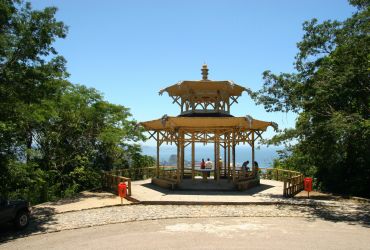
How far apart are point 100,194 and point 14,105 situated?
8.53 metres

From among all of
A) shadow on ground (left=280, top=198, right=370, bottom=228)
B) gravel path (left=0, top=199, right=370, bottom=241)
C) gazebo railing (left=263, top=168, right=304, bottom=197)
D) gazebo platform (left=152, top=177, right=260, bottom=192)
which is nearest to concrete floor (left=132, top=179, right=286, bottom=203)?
gazebo platform (left=152, top=177, right=260, bottom=192)

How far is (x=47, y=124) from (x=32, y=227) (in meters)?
11.3

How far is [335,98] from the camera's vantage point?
1717 centimetres

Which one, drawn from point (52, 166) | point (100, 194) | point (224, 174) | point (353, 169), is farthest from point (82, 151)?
point (353, 169)

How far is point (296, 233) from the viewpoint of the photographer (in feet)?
38.0

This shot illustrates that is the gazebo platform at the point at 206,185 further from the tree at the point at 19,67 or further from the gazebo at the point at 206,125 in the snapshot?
the tree at the point at 19,67

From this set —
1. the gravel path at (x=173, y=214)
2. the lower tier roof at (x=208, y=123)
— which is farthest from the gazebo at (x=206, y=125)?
the gravel path at (x=173, y=214)

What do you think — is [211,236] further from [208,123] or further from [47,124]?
[47,124]

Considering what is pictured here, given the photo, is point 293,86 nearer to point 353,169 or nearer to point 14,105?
point 353,169

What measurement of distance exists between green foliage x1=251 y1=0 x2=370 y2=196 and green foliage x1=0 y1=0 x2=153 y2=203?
34.4 ft

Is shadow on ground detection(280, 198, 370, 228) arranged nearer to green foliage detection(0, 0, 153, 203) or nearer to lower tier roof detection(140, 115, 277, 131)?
lower tier roof detection(140, 115, 277, 131)

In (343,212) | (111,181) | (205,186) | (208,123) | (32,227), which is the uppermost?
(208,123)

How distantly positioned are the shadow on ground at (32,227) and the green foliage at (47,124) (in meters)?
1.60

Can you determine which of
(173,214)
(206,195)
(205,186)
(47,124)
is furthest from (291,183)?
(47,124)
